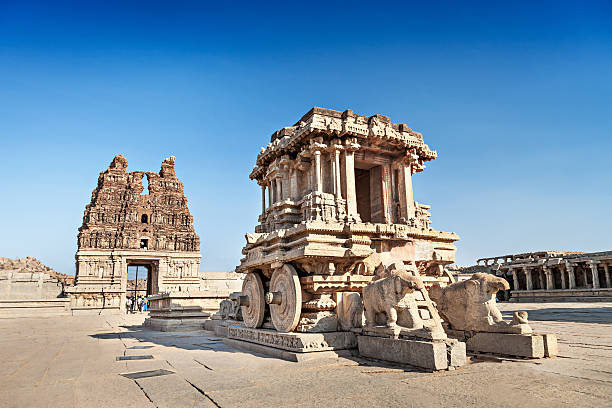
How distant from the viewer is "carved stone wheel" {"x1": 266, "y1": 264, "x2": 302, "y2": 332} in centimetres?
805

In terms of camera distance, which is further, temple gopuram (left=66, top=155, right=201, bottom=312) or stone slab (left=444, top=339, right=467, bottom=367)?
temple gopuram (left=66, top=155, right=201, bottom=312)

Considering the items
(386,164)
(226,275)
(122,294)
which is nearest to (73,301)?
(122,294)

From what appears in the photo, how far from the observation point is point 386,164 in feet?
38.4

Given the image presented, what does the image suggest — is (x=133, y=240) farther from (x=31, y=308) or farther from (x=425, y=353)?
(x=425, y=353)

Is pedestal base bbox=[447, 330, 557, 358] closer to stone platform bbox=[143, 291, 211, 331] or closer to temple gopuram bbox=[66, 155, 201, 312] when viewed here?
stone platform bbox=[143, 291, 211, 331]

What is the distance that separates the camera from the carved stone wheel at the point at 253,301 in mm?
9668

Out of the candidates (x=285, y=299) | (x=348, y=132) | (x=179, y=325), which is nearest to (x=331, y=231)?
(x=285, y=299)

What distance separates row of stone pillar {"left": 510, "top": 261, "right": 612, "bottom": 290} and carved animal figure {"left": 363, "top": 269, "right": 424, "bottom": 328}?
30624mm

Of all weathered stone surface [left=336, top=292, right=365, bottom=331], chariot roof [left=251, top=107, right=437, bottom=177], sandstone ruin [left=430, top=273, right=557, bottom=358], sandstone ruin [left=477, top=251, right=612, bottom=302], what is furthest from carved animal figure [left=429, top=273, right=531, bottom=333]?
sandstone ruin [left=477, top=251, right=612, bottom=302]

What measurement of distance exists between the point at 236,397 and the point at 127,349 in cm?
632

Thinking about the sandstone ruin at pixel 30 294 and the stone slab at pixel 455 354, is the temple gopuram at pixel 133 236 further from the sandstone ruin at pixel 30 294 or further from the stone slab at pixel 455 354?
the stone slab at pixel 455 354

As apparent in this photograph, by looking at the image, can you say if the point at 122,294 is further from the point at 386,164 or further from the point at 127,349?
the point at 386,164

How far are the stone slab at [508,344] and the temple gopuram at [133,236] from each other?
34.2 meters

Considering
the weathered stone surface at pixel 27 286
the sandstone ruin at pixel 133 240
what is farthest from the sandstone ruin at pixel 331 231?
the weathered stone surface at pixel 27 286
